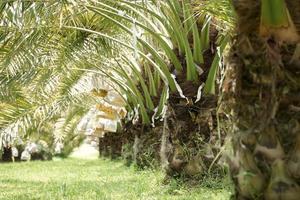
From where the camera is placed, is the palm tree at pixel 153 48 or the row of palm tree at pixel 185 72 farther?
the palm tree at pixel 153 48

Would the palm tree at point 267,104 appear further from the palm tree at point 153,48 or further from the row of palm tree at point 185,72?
the palm tree at point 153,48

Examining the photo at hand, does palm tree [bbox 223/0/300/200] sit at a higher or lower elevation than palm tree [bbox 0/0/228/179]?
lower

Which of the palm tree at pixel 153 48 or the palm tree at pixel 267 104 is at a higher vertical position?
A: the palm tree at pixel 153 48

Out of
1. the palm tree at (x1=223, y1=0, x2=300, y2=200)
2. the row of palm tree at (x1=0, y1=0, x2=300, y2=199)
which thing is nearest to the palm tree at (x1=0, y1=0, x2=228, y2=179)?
the row of palm tree at (x1=0, y1=0, x2=300, y2=199)

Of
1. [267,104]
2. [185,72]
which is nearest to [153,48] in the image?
[185,72]

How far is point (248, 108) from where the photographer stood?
1952mm

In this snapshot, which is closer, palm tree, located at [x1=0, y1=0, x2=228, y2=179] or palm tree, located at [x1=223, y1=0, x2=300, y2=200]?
palm tree, located at [x1=223, y1=0, x2=300, y2=200]

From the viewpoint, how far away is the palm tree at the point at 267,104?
1.84 m

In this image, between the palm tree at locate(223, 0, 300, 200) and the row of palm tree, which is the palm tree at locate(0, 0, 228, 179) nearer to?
the row of palm tree

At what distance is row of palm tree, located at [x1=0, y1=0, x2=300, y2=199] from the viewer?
6.17 feet

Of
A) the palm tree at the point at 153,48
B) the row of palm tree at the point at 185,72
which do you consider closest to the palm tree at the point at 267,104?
the row of palm tree at the point at 185,72

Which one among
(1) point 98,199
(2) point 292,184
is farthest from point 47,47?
(2) point 292,184

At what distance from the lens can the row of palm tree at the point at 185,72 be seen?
1.88 meters

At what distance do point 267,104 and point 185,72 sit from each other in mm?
3014
